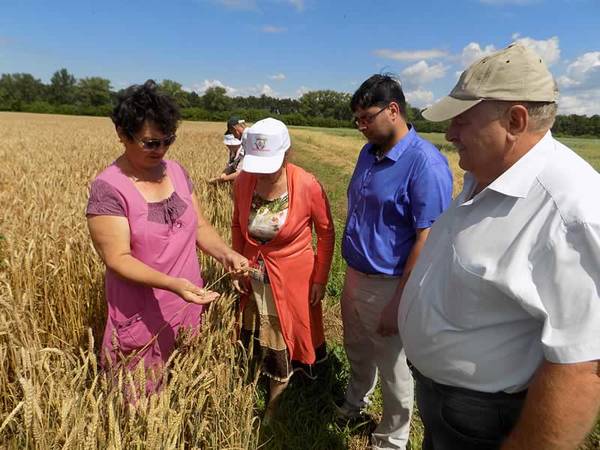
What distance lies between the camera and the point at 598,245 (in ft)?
3.00

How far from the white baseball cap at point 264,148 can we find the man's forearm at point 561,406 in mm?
1519

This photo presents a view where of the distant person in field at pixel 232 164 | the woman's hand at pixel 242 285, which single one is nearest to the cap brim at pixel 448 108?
the woman's hand at pixel 242 285

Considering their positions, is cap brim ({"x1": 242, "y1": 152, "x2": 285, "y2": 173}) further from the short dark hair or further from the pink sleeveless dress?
the short dark hair

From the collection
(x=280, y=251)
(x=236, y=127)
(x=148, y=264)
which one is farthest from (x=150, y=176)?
(x=236, y=127)

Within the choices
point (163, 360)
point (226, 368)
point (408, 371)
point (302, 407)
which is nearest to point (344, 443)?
point (302, 407)

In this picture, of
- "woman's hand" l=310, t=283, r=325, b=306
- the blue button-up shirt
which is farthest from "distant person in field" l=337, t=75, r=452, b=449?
"woman's hand" l=310, t=283, r=325, b=306

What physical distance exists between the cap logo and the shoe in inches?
71.2

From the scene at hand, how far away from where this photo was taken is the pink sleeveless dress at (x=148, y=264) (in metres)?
1.73

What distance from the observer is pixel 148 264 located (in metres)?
1.85

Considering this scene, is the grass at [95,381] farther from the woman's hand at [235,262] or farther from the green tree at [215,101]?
the green tree at [215,101]

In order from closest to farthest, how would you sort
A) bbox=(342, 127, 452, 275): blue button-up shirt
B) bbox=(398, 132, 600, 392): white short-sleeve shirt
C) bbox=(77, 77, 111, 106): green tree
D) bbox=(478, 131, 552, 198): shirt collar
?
bbox=(398, 132, 600, 392): white short-sleeve shirt < bbox=(478, 131, 552, 198): shirt collar < bbox=(342, 127, 452, 275): blue button-up shirt < bbox=(77, 77, 111, 106): green tree

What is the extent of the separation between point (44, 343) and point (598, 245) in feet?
8.39

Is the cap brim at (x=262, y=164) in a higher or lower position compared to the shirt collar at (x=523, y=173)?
lower

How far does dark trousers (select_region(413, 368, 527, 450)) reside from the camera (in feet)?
4.17
